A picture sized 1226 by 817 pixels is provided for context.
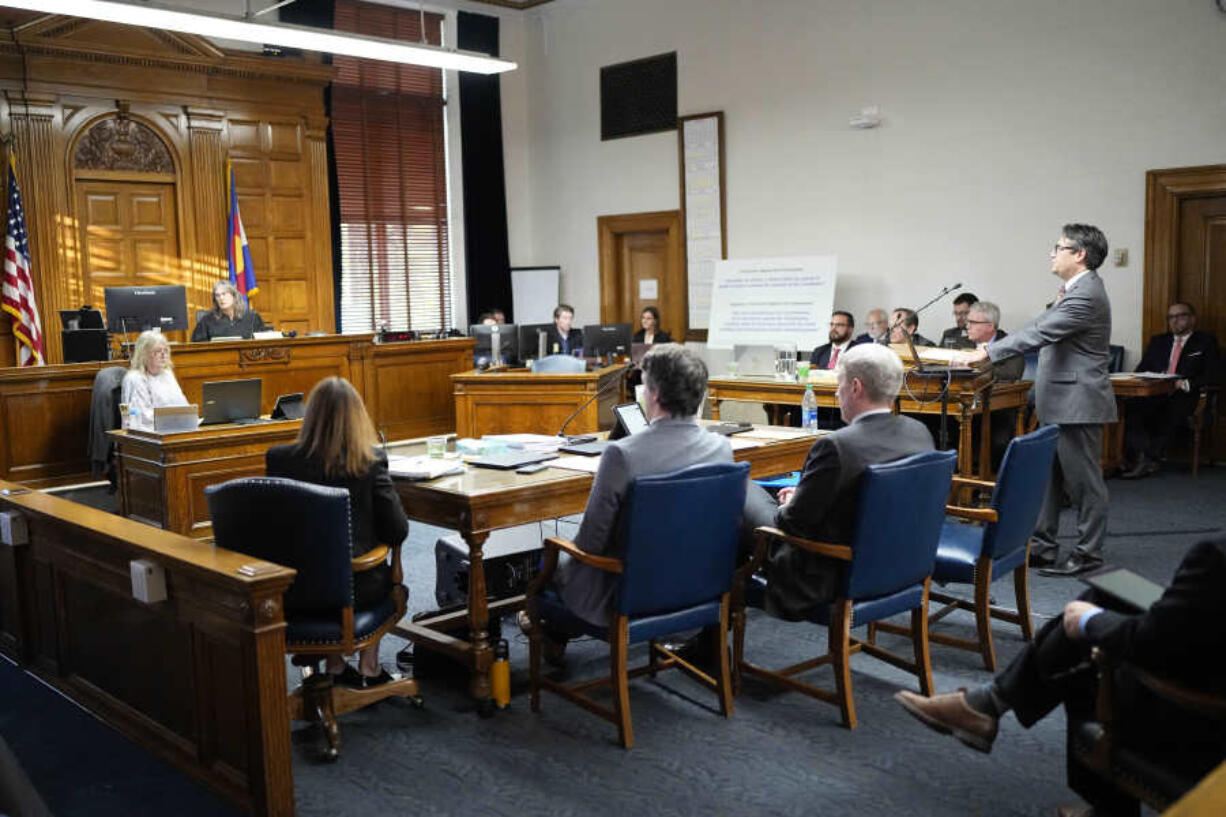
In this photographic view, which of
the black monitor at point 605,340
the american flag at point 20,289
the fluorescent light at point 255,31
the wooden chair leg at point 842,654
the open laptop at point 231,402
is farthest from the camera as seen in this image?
the black monitor at point 605,340

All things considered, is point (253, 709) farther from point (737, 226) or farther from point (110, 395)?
point (737, 226)

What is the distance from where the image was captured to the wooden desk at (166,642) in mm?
2486

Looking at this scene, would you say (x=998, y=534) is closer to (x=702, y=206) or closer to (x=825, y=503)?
(x=825, y=503)

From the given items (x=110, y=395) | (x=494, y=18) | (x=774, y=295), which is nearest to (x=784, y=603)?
(x=110, y=395)

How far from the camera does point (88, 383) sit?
740 cm

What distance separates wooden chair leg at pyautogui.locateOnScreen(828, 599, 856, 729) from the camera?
313cm

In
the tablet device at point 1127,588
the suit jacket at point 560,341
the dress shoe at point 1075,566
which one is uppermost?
the suit jacket at point 560,341

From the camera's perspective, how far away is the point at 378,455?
10.3 ft

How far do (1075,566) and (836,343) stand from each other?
12.0ft

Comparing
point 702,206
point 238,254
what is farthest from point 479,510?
point 702,206

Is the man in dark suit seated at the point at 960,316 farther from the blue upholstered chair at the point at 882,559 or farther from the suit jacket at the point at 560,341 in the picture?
the blue upholstered chair at the point at 882,559

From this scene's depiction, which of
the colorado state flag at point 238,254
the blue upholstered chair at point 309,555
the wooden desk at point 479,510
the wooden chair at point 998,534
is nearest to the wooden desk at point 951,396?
the wooden chair at point 998,534

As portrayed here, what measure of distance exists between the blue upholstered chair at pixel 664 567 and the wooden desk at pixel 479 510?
0.22 meters

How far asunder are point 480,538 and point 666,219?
304 inches
